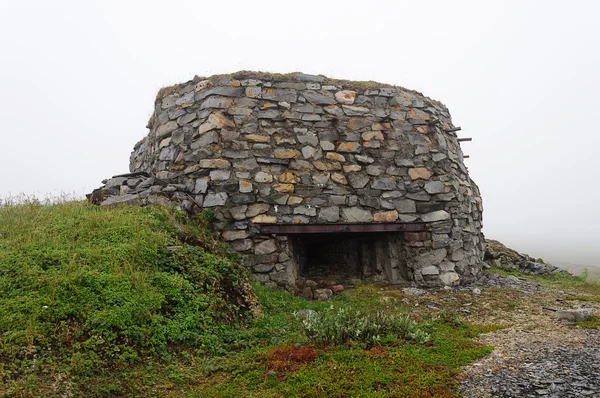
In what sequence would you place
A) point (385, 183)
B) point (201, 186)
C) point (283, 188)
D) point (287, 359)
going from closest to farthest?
point (287, 359) → point (201, 186) → point (283, 188) → point (385, 183)

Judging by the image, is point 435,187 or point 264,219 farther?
point 435,187

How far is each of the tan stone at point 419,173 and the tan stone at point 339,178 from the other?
1583 millimetres

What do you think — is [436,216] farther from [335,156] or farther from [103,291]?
[103,291]

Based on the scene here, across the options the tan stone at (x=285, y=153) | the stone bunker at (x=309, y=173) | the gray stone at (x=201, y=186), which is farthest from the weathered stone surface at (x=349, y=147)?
the gray stone at (x=201, y=186)

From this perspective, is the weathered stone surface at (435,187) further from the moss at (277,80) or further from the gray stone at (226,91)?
the gray stone at (226,91)

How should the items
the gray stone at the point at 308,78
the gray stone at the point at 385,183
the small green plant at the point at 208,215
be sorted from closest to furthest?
the small green plant at the point at 208,215
the gray stone at the point at 385,183
the gray stone at the point at 308,78

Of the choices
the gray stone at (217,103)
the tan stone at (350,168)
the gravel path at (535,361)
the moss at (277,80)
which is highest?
the moss at (277,80)

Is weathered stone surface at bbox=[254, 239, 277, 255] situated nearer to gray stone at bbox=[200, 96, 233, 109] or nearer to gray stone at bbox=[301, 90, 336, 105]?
gray stone at bbox=[200, 96, 233, 109]

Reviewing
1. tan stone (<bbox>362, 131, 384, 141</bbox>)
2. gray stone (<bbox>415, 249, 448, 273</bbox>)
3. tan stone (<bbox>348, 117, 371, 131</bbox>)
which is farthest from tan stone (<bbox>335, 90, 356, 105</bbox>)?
gray stone (<bbox>415, 249, 448, 273</bbox>)

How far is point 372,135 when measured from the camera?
344 inches

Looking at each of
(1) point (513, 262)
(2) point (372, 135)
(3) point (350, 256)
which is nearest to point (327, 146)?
(2) point (372, 135)

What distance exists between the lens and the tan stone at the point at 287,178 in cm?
812

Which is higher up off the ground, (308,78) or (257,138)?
(308,78)

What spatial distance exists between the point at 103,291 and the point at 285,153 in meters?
4.68
